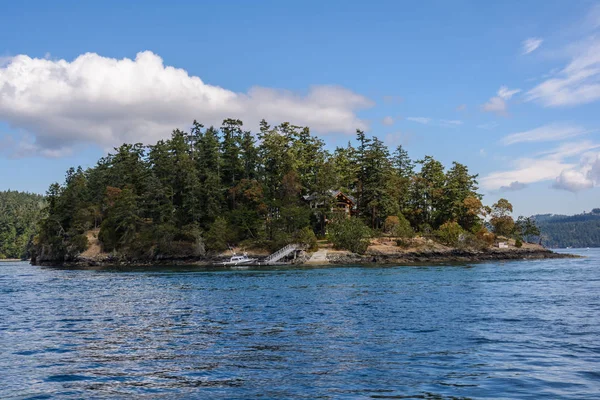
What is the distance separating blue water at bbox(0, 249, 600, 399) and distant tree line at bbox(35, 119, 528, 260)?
5799 cm

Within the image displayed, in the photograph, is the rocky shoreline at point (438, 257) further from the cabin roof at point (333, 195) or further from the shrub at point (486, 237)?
the cabin roof at point (333, 195)

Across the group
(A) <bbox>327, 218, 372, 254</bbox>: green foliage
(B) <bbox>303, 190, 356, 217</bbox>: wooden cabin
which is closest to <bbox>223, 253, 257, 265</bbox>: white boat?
(A) <bbox>327, 218, 372, 254</bbox>: green foliage

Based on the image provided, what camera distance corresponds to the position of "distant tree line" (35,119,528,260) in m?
95.5

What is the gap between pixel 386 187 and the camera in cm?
10256

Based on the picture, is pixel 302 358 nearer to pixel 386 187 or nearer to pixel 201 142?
pixel 386 187

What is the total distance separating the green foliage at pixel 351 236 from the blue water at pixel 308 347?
168 ft

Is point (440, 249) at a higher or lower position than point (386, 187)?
lower

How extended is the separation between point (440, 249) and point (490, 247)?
11.2 m

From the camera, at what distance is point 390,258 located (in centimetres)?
8694

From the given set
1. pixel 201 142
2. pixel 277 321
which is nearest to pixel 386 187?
pixel 201 142

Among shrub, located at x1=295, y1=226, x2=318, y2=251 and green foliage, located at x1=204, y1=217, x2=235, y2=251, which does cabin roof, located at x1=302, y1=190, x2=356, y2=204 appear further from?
green foliage, located at x1=204, y1=217, x2=235, y2=251

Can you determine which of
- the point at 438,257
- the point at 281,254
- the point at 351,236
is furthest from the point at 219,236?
the point at 438,257

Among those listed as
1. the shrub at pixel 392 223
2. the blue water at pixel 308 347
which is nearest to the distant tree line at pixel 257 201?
the shrub at pixel 392 223

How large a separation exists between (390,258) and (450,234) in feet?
44.9
